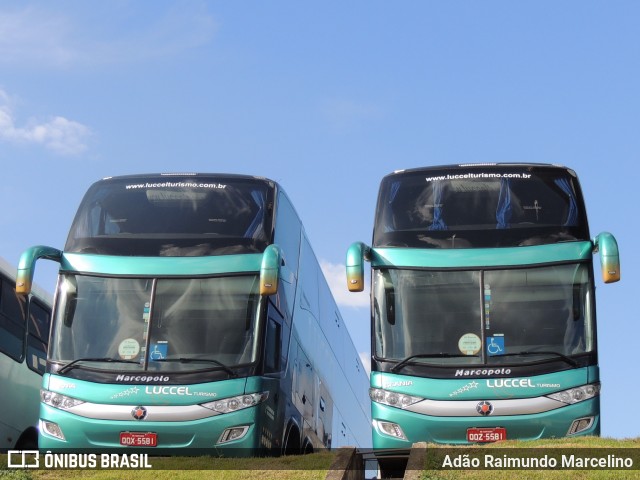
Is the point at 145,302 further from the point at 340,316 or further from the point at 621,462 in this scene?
the point at 340,316

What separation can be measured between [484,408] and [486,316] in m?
1.33

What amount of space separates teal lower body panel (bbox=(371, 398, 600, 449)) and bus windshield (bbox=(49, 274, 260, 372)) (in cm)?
244

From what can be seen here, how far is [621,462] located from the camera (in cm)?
1270

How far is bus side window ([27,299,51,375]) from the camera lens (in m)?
19.6

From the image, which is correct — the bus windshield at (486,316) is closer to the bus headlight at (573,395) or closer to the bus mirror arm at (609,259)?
the bus mirror arm at (609,259)

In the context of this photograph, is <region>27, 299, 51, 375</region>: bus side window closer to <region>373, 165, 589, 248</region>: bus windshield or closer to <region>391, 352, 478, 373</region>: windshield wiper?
<region>373, 165, 589, 248</region>: bus windshield

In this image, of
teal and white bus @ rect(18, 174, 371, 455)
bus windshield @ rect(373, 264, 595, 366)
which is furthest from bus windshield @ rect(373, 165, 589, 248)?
teal and white bus @ rect(18, 174, 371, 455)

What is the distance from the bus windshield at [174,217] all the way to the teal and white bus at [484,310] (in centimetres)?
171

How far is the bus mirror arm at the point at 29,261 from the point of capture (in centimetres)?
1506

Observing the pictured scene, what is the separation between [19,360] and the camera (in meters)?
19.0

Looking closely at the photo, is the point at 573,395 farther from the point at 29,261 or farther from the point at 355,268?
the point at 29,261

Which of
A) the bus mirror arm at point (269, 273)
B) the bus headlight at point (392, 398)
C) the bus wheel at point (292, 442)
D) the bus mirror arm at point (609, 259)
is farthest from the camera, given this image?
the bus wheel at point (292, 442)

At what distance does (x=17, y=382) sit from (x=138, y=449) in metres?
5.36

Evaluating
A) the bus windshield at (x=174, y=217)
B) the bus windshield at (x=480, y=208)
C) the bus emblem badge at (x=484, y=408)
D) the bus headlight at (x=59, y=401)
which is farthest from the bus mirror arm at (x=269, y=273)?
the bus emblem badge at (x=484, y=408)
